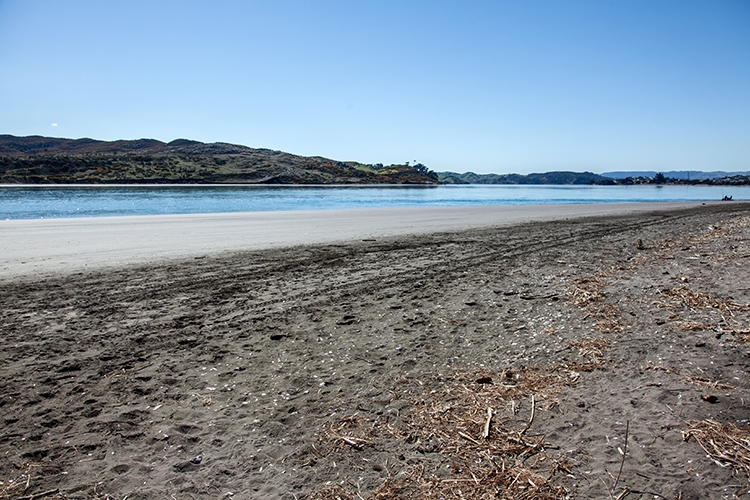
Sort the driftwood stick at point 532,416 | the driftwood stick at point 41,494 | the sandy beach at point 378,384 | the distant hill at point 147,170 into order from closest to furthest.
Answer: the driftwood stick at point 41,494
the sandy beach at point 378,384
the driftwood stick at point 532,416
the distant hill at point 147,170

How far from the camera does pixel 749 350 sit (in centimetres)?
418

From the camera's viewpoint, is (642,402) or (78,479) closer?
(78,479)

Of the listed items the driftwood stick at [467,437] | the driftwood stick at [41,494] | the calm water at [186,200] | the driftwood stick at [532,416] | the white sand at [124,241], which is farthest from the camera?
the calm water at [186,200]

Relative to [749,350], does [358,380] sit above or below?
below

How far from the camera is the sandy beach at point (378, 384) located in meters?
2.70

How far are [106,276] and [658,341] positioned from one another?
29.8ft

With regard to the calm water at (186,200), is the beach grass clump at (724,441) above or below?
below

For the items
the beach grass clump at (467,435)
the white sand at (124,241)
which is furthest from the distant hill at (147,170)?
the beach grass clump at (467,435)

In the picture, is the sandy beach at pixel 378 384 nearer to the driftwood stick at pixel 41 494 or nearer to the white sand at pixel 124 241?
the driftwood stick at pixel 41 494

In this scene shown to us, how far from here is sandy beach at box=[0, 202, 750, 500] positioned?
270 cm

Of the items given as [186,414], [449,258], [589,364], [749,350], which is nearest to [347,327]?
[186,414]

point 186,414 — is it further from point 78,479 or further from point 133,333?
point 133,333

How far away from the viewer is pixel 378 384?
3.96m

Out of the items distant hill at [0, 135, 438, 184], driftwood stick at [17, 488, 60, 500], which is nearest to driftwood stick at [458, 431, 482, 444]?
driftwood stick at [17, 488, 60, 500]
